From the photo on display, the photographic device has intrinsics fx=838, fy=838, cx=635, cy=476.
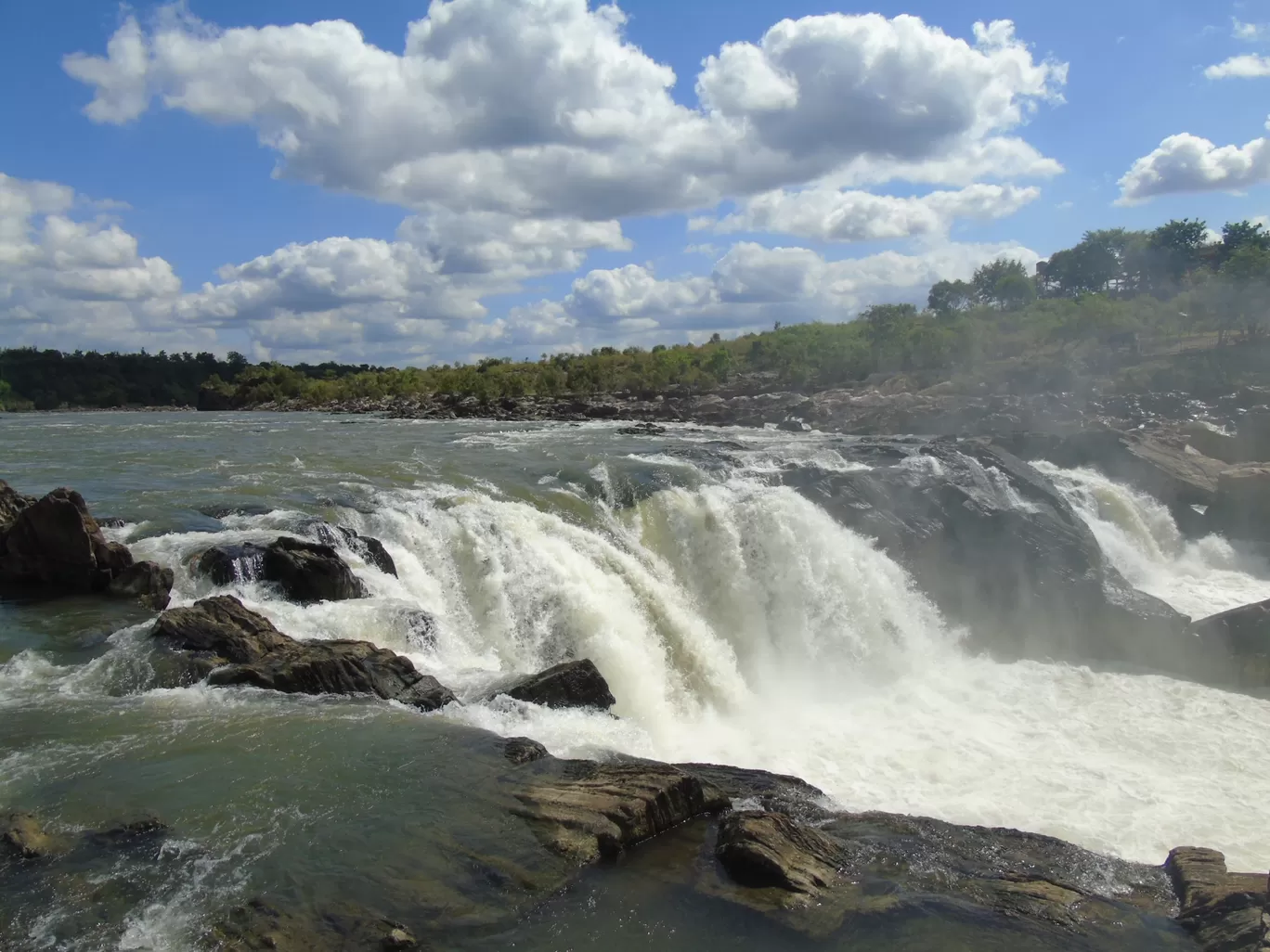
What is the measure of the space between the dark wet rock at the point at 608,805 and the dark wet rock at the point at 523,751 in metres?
0.39

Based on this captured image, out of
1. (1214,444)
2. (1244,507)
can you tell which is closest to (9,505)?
(1244,507)

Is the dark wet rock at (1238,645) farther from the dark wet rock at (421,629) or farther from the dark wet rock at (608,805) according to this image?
the dark wet rock at (421,629)

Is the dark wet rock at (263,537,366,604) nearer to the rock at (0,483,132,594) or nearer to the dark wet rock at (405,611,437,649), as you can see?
the dark wet rock at (405,611,437,649)

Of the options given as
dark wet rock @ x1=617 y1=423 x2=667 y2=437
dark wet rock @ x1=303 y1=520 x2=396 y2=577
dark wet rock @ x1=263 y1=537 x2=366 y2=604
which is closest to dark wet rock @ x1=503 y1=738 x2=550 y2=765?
dark wet rock @ x1=263 y1=537 x2=366 y2=604

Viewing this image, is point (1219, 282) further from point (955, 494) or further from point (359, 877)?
point (359, 877)

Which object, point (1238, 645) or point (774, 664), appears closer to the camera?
point (1238, 645)

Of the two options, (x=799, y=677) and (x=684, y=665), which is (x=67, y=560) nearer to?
(x=684, y=665)

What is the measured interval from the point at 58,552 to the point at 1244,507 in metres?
25.8

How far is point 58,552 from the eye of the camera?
10805mm

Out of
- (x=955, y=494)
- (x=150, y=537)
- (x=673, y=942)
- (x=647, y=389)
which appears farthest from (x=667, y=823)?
(x=647, y=389)

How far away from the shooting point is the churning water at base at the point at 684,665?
8172 millimetres

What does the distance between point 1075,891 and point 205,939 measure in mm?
6059

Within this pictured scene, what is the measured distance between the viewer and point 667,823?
22.0 feet

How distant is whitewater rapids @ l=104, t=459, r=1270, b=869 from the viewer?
31.7 feet
